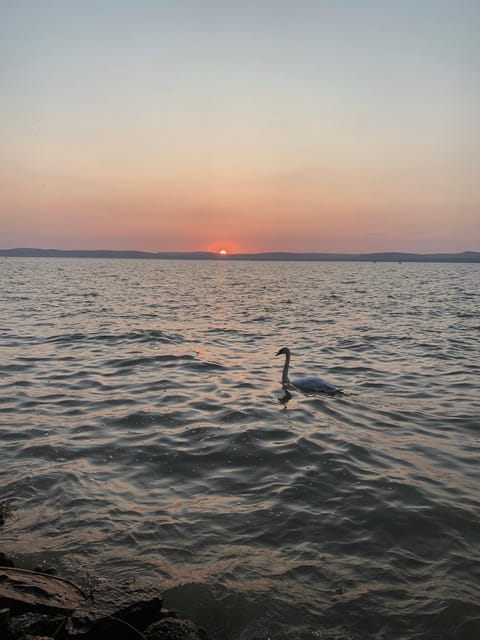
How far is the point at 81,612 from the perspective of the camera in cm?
498

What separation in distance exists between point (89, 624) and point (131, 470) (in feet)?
15.3

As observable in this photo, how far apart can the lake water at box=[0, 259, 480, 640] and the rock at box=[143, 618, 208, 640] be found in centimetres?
66

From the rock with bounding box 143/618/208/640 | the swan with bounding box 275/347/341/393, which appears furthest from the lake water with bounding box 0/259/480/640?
the rock with bounding box 143/618/208/640

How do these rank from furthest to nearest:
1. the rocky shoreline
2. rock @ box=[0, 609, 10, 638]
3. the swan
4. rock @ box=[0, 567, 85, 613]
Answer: the swan < rock @ box=[0, 567, 85, 613] < the rocky shoreline < rock @ box=[0, 609, 10, 638]

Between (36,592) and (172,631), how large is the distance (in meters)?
1.50

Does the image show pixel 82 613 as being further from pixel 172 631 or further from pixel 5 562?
pixel 5 562

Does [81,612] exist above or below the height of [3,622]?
below

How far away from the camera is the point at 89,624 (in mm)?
4812

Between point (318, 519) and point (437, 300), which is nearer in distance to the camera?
point (318, 519)

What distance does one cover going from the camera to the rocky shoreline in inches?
187

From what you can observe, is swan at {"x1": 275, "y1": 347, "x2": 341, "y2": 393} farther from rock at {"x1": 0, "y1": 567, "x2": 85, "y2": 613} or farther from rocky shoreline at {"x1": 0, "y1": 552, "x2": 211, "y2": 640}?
rock at {"x1": 0, "y1": 567, "x2": 85, "y2": 613}

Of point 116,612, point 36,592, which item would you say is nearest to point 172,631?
point 116,612

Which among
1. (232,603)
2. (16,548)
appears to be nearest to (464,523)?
(232,603)

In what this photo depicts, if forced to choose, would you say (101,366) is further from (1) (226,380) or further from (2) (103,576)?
(2) (103,576)
